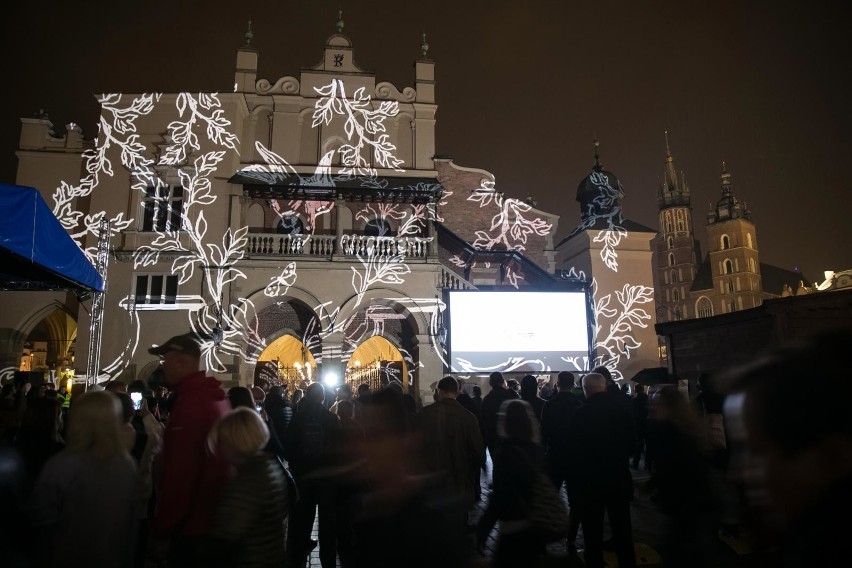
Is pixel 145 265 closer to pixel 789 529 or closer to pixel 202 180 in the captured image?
pixel 202 180

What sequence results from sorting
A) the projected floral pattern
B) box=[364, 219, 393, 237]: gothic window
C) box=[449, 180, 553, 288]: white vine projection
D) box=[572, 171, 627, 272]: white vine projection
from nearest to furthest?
1. the projected floral pattern
2. box=[364, 219, 393, 237]: gothic window
3. box=[449, 180, 553, 288]: white vine projection
4. box=[572, 171, 627, 272]: white vine projection

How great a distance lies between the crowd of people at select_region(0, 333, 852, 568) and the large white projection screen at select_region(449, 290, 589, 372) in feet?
34.9

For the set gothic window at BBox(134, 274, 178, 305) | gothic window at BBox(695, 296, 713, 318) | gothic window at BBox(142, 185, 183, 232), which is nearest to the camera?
gothic window at BBox(134, 274, 178, 305)

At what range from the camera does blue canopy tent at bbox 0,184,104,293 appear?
647cm

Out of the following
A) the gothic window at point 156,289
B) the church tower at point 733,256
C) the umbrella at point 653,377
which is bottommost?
the umbrella at point 653,377

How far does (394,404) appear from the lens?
3514 mm

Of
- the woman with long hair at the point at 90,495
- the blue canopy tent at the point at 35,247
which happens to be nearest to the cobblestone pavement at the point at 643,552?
the woman with long hair at the point at 90,495

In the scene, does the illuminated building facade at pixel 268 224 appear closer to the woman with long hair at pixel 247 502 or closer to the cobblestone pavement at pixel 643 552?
the cobblestone pavement at pixel 643 552

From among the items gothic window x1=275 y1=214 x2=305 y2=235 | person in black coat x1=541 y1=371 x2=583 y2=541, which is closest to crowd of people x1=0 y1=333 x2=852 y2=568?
person in black coat x1=541 y1=371 x2=583 y2=541

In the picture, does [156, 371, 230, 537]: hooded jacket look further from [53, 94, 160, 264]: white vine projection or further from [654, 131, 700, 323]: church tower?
[654, 131, 700, 323]: church tower

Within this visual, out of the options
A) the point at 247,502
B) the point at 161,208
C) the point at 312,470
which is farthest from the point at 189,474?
the point at 161,208

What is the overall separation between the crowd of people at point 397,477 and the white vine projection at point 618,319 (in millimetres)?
15880

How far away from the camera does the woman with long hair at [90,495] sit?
283cm

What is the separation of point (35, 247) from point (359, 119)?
14.2m
